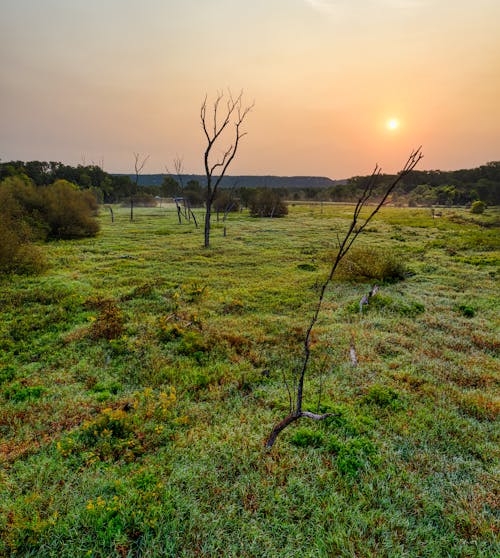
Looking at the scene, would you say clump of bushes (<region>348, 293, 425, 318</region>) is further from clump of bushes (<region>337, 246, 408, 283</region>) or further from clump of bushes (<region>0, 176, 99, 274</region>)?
clump of bushes (<region>0, 176, 99, 274</region>)

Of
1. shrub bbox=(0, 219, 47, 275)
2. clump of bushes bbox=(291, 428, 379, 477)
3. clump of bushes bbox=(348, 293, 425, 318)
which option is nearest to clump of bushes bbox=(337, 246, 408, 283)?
clump of bushes bbox=(348, 293, 425, 318)

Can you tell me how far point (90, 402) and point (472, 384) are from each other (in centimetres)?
716

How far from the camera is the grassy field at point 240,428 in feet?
10.3

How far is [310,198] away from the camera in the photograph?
9375 centimetres

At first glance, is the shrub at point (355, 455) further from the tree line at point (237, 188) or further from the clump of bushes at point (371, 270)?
the tree line at point (237, 188)

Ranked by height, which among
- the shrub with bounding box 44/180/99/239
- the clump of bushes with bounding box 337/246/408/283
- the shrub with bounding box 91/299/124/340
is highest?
the shrub with bounding box 44/180/99/239

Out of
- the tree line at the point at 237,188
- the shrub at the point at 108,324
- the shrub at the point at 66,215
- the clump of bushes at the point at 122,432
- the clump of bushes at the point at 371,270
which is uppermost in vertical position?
the tree line at the point at 237,188

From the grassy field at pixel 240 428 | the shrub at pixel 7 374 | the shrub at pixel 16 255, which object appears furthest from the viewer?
the shrub at pixel 16 255

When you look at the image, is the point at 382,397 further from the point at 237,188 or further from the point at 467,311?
→ the point at 237,188

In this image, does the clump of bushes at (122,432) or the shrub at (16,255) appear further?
the shrub at (16,255)

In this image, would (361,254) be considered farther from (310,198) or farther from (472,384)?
(310,198)

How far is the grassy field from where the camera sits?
313cm

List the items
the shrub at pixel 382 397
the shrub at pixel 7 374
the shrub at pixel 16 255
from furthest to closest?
the shrub at pixel 16 255 → the shrub at pixel 7 374 → the shrub at pixel 382 397

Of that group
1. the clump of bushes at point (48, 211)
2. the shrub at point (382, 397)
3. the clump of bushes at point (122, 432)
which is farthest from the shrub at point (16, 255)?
the shrub at point (382, 397)
